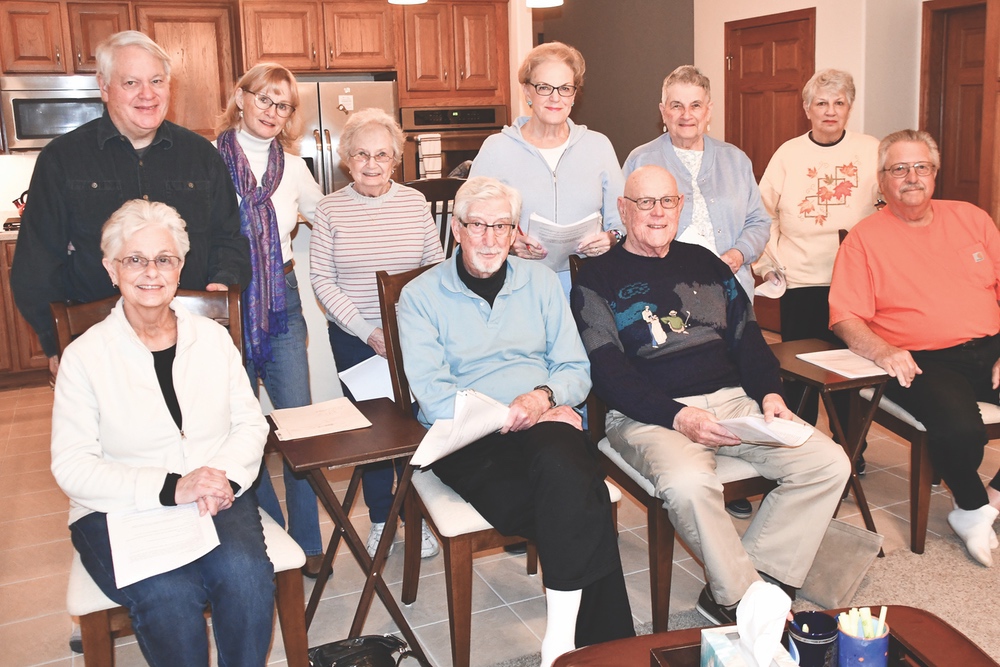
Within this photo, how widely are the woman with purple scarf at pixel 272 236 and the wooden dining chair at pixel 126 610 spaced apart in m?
0.36

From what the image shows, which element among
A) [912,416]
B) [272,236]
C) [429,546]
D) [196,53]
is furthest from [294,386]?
[196,53]

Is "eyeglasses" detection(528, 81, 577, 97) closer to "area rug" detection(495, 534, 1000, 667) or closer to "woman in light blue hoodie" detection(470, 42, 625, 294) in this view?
"woman in light blue hoodie" detection(470, 42, 625, 294)

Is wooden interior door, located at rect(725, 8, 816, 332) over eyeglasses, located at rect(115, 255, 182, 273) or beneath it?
over

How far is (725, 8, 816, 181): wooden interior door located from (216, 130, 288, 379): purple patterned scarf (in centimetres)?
456

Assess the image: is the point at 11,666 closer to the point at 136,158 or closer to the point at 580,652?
the point at 136,158

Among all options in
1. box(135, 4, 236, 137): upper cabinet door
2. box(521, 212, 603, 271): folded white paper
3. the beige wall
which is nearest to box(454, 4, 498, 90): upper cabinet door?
box(135, 4, 236, 137): upper cabinet door

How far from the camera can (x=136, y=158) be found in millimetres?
2336

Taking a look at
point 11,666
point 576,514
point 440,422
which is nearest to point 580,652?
point 576,514

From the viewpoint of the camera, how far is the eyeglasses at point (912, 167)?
295cm

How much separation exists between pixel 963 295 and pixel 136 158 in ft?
8.70

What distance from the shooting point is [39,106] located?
580cm

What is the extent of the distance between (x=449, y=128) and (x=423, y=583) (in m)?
4.47

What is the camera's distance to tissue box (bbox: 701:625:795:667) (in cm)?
143

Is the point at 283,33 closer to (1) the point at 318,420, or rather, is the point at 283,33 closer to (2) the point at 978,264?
(1) the point at 318,420
